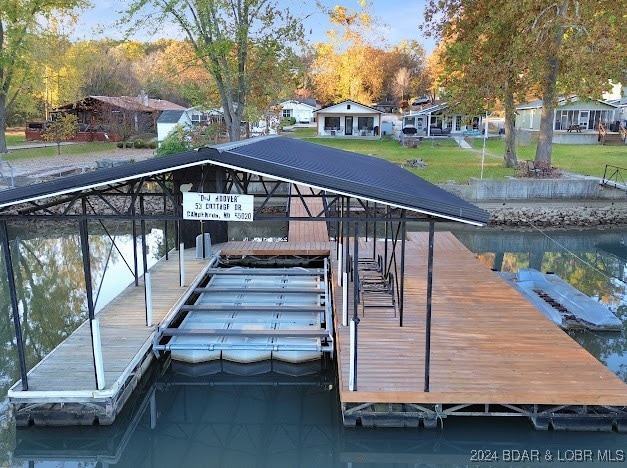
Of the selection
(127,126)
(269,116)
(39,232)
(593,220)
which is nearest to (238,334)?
(39,232)

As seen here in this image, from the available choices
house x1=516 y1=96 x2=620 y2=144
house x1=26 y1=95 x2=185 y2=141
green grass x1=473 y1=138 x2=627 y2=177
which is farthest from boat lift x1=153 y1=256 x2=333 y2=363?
house x1=516 y1=96 x2=620 y2=144

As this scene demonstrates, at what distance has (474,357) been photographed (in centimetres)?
803

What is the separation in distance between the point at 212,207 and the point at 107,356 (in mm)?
3208

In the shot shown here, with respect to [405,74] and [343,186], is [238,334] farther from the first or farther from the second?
[405,74]

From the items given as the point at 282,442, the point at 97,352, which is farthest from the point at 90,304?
the point at 282,442

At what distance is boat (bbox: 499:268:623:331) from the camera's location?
10.8 metres

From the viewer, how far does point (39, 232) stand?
20.0 m

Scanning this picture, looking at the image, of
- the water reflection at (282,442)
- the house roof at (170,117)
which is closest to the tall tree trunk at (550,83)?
the water reflection at (282,442)

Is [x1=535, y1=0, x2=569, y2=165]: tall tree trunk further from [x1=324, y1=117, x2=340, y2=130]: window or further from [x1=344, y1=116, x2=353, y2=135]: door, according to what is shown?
[x1=324, y1=117, x2=340, y2=130]: window

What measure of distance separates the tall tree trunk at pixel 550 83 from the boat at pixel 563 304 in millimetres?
12308

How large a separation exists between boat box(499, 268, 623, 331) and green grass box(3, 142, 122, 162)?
27.9 metres

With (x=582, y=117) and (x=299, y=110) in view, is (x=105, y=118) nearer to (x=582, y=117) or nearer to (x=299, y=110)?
(x=299, y=110)

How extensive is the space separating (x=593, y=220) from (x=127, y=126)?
105 ft

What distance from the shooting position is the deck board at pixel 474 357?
706 cm
